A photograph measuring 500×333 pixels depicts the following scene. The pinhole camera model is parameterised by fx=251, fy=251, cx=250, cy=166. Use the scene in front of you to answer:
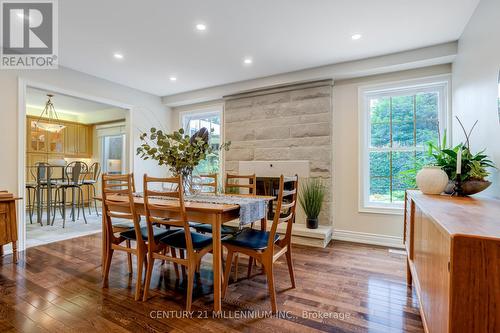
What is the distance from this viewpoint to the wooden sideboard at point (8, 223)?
8.96 ft

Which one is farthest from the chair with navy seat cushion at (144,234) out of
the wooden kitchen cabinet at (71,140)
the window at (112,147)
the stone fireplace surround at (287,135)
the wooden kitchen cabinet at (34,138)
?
the wooden kitchen cabinet at (71,140)

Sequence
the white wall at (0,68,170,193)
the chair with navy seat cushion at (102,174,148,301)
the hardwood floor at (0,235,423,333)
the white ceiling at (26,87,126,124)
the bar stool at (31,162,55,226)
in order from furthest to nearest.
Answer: the white ceiling at (26,87,126,124)
the bar stool at (31,162,55,226)
the white wall at (0,68,170,193)
the chair with navy seat cushion at (102,174,148,301)
the hardwood floor at (0,235,423,333)

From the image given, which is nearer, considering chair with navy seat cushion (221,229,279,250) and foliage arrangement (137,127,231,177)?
chair with navy seat cushion (221,229,279,250)

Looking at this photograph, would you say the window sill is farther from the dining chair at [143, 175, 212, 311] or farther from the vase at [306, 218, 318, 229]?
the dining chair at [143, 175, 212, 311]

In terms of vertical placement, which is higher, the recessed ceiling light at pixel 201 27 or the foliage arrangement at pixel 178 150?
the recessed ceiling light at pixel 201 27

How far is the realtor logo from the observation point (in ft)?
7.67

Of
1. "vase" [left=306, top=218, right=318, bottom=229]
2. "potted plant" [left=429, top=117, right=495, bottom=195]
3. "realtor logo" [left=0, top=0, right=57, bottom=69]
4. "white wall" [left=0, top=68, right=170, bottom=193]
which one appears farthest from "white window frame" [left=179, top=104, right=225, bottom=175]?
"potted plant" [left=429, top=117, right=495, bottom=195]

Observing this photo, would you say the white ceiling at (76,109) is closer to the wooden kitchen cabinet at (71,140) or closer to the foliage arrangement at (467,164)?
the wooden kitchen cabinet at (71,140)

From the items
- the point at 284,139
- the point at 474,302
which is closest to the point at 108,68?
the point at 284,139

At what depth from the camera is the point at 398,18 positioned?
2.47 metres

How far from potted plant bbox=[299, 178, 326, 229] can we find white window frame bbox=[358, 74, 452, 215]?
1.87 feet

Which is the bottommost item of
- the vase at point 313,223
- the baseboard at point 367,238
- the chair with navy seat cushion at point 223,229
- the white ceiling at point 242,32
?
the baseboard at point 367,238

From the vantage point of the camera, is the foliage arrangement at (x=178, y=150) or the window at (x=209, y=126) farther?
the window at (x=209, y=126)

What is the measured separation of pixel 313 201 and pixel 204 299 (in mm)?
2113
